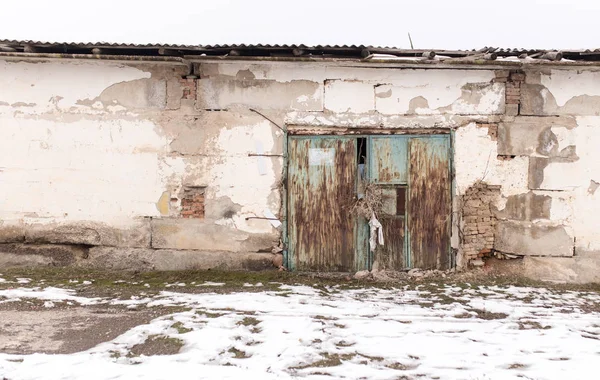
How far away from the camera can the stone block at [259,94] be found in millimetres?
6477

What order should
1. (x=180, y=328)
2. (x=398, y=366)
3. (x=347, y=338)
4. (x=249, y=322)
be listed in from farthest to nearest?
(x=249, y=322) < (x=180, y=328) < (x=347, y=338) < (x=398, y=366)

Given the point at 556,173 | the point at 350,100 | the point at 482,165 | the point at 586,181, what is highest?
the point at 350,100

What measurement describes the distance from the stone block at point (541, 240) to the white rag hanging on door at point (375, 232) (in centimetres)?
176

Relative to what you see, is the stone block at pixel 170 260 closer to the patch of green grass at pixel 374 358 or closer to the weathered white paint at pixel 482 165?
the weathered white paint at pixel 482 165

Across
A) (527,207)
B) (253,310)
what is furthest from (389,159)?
(253,310)

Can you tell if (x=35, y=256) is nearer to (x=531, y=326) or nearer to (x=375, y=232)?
(x=375, y=232)

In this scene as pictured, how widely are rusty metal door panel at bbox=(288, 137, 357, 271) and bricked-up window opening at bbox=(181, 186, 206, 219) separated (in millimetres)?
1191

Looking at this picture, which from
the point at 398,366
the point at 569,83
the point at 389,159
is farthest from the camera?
Result: the point at 389,159

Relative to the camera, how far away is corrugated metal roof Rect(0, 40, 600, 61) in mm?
5961

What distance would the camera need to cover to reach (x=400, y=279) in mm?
6414

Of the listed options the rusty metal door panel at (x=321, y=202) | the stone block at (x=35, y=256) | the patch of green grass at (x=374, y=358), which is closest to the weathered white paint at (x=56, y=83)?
the stone block at (x=35, y=256)

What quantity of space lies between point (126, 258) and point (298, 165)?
2642 mm

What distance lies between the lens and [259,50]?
6145 mm

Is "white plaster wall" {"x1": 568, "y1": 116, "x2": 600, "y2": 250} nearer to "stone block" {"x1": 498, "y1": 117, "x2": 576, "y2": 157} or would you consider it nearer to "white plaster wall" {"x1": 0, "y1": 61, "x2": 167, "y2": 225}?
"stone block" {"x1": 498, "y1": 117, "x2": 576, "y2": 157}
